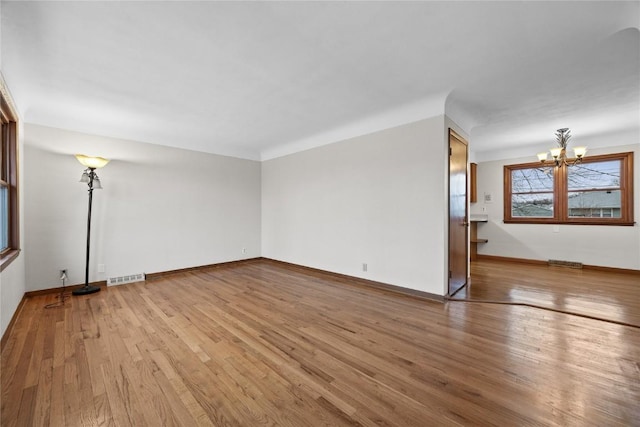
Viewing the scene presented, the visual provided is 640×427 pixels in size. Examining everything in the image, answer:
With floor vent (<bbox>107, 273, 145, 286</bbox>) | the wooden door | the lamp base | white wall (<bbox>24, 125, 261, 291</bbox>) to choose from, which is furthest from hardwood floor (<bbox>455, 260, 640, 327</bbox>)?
the lamp base

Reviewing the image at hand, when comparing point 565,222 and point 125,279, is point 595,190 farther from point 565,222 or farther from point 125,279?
point 125,279

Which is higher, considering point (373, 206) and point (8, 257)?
point (373, 206)

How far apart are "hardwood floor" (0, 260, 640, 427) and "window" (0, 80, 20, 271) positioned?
821 millimetres

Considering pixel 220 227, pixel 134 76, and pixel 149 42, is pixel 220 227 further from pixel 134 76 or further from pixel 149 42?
pixel 149 42

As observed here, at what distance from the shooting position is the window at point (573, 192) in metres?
4.89

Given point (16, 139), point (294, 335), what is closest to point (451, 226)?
point (294, 335)

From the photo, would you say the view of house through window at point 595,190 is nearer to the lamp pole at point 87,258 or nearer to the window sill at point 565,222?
the window sill at point 565,222

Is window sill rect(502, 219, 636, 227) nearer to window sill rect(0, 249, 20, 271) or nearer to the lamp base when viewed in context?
the lamp base

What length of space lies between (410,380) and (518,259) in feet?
18.5

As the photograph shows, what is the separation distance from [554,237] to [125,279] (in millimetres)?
8223

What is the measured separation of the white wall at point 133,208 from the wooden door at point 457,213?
13.7 ft

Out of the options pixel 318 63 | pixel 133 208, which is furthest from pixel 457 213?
pixel 133 208

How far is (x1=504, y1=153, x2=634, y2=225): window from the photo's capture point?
16.0 ft

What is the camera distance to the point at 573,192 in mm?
5359
